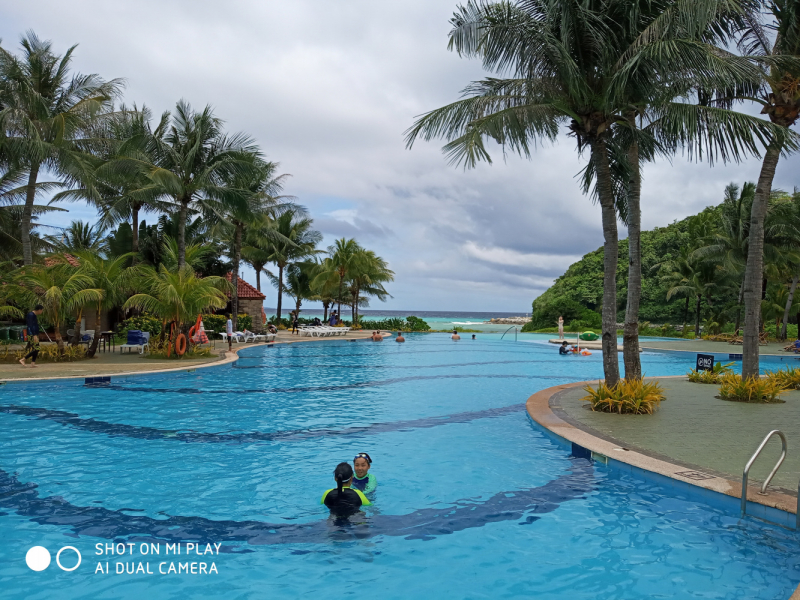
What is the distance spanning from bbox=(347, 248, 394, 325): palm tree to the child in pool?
1367 inches

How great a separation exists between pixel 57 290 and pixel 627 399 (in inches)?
625

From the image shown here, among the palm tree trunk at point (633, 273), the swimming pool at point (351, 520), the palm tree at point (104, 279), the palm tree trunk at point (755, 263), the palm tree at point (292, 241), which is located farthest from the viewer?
the palm tree at point (292, 241)

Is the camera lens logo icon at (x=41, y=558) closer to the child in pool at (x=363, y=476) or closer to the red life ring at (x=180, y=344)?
the child in pool at (x=363, y=476)

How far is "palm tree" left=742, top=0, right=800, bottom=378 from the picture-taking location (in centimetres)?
1097

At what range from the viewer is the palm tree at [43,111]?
784 inches

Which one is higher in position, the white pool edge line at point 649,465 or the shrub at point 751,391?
the shrub at point 751,391

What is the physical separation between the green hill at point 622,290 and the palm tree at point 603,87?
37468 millimetres

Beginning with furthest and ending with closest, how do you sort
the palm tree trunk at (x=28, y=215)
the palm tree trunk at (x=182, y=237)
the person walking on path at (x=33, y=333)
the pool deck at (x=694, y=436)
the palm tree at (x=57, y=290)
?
the palm tree trunk at (x=182, y=237)
the palm tree trunk at (x=28, y=215)
the palm tree at (x=57, y=290)
the person walking on path at (x=33, y=333)
the pool deck at (x=694, y=436)

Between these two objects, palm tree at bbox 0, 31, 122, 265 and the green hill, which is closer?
palm tree at bbox 0, 31, 122, 265

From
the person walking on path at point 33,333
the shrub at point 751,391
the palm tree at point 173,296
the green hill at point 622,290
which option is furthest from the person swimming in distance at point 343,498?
the green hill at point 622,290

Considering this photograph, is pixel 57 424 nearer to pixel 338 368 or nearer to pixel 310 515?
pixel 310 515

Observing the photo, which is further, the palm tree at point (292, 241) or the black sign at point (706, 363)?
the palm tree at point (292, 241)

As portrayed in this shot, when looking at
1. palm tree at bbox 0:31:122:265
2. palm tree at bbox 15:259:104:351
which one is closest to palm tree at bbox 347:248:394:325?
palm tree at bbox 0:31:122:265

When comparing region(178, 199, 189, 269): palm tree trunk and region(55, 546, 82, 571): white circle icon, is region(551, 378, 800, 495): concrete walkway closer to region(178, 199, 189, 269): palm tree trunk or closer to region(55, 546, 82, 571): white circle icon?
region(55, 546, 82, 571): white circle icon
